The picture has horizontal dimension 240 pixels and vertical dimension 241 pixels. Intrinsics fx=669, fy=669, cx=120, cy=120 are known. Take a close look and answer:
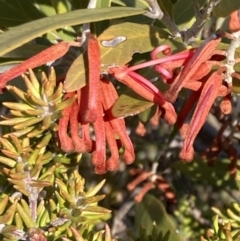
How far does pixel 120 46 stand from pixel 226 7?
0.16 metres

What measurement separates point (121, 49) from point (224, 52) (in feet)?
0.46

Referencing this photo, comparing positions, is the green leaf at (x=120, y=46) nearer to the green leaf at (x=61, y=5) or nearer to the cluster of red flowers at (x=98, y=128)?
the cluster of red flowers at (x=98, y=128)

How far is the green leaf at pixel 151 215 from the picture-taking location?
1.34 metres

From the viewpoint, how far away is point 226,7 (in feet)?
2.68

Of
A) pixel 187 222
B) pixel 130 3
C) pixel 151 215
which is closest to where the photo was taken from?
pixel 130 3

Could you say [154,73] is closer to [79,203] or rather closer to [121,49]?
[121,49]

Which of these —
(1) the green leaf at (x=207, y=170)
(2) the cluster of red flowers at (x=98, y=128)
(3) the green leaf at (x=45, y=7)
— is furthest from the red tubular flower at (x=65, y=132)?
(1) the green leaf at (x=207, y=170)

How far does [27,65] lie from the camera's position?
841 mm

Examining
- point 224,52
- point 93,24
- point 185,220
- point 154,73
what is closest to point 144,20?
point 93,24

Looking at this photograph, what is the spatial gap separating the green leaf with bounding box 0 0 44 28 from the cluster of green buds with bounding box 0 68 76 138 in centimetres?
25

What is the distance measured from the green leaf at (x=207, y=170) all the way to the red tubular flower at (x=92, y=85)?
0.76 m

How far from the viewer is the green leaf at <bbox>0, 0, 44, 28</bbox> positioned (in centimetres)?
115

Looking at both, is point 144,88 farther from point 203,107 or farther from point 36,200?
point 36,200

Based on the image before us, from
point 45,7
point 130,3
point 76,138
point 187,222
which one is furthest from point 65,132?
point 187,222
